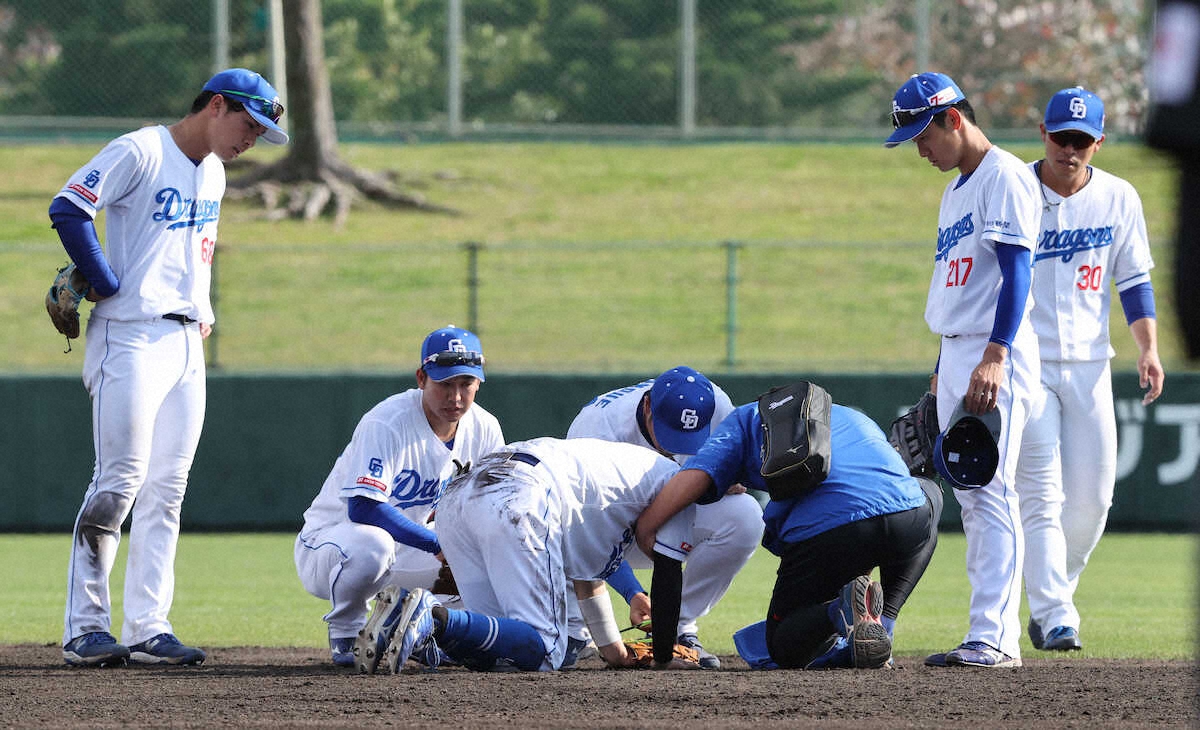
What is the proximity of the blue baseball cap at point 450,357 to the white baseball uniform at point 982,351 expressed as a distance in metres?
1.86

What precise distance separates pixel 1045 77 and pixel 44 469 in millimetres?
18843

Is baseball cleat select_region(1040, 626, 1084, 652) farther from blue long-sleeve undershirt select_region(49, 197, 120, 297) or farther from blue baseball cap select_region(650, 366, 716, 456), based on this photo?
blue long-sleeve undershirt select_region(49, 197, 120, 297)

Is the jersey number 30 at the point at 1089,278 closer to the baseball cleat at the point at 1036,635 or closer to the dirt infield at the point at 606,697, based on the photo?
the baseball cleat at the point at 1036,635

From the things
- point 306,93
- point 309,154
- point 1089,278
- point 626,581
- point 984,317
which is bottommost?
point 626,581

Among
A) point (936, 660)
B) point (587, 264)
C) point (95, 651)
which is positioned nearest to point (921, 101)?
point (936, 660)

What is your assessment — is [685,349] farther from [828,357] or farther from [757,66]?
[757,66]

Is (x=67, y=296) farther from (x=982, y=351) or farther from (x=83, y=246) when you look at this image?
(x=982, y=351)

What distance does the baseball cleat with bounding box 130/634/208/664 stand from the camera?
6.06 meters

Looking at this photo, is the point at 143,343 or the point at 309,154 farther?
the point at 309,154

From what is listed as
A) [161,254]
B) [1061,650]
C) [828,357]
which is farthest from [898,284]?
[161,254]

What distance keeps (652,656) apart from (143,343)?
235 cm

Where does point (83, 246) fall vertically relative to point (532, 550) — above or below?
above

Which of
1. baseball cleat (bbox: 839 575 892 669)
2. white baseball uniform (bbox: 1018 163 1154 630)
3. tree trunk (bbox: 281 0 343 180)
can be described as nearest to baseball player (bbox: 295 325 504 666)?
baseball cleat (bbox: 839 575 892 669)

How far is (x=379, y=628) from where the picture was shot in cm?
554
